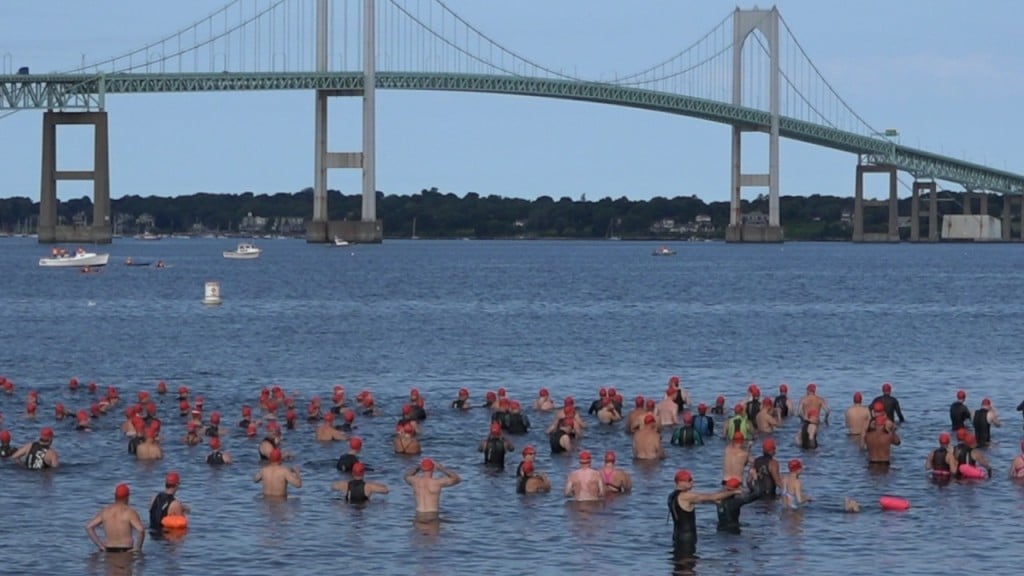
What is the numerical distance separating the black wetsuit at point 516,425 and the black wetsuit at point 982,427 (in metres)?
7.78

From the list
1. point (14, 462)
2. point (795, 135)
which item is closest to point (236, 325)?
point (14, 462)

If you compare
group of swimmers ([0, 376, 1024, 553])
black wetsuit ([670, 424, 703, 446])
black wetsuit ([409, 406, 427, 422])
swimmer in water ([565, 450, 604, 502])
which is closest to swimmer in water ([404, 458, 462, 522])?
group of swimmers ([0, 376, 1024, 553])

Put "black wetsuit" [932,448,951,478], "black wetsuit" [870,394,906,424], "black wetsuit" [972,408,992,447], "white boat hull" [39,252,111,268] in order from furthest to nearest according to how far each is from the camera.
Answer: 1. "white boat hull" [39,252,111,268]
2. "black wetsuit" [870,394,906,424]
3. "black wetsuit" [972,408,992,447]
4. "black wetsuit" [932,448,951,478]

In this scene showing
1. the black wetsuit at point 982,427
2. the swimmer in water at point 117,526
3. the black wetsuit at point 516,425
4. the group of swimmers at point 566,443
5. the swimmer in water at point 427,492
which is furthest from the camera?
the black wetsuit at point 516,425

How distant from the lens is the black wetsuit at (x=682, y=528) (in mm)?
26641

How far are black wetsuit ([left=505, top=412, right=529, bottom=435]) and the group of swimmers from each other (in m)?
0.02

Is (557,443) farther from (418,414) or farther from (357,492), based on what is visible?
(357,492)

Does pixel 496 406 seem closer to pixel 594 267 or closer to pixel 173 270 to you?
pixel 173 270

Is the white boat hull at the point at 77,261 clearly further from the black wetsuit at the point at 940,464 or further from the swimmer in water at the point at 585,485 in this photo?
the swimmer in water at the point at 585,485

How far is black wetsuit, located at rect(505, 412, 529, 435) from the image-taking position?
37.8m

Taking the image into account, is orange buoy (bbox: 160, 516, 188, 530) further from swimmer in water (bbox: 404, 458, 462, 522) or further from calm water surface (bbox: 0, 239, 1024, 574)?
swimmer in water (bbox: 404, 458, 462, 522)

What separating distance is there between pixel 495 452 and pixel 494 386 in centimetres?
1547

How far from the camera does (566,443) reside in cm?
3516

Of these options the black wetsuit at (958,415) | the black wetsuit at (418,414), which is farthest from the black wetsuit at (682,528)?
the black wetsuit at (958,415)
